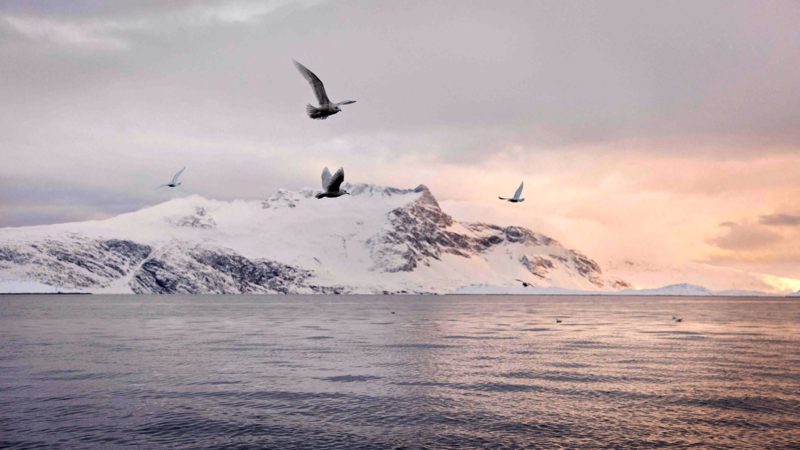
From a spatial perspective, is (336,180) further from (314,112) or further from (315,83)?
(315,83)

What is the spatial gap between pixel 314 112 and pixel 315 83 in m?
2.74

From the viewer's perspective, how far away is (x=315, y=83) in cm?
3472

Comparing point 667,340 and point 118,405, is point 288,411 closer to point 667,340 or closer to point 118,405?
point 118,405

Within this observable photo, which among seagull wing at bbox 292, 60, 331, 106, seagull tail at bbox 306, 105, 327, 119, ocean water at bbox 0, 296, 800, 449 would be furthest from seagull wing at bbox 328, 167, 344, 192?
ocean water at bbox 0, 296, 800, 449

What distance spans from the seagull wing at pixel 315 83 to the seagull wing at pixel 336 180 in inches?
157

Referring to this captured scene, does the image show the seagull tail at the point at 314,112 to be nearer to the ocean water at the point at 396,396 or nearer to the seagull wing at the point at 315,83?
the seagull wing at the point at 315,83

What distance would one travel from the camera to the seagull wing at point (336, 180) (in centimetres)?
3864

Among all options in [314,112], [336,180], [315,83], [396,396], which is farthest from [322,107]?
[396,396]

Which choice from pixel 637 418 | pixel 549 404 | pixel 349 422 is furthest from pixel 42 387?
pixel 637 418

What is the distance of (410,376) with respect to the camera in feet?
132

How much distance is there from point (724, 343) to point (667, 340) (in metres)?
5.34

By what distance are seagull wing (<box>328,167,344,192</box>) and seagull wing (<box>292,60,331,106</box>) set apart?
400cm

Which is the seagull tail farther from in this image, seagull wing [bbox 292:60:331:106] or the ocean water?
the ocean water

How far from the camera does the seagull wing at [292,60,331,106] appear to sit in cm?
3350
